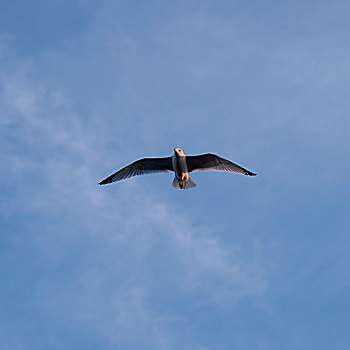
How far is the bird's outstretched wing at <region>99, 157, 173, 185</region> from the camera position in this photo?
3597cm

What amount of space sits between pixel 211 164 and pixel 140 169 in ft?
15.0

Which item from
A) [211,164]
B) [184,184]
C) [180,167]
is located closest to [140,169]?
[180,167]

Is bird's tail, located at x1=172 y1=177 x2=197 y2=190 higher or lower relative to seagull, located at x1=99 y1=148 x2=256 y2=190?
lower

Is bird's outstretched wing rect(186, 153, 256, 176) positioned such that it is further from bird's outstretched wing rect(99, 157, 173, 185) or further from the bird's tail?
bird's outstretched wing rect(99, 157, 173, 185)

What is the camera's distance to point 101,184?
1422 inches

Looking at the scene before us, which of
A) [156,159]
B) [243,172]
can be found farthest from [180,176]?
[243,172]

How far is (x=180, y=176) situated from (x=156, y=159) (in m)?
1.99

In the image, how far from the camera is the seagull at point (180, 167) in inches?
1377

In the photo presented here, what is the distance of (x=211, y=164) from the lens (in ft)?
117

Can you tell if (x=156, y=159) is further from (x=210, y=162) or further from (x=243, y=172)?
(x=243, y=172)

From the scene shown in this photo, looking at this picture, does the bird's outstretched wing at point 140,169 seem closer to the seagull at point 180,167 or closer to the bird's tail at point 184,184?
the seagull at point 180,167

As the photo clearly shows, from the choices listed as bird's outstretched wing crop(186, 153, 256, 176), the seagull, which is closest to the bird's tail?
the seagull

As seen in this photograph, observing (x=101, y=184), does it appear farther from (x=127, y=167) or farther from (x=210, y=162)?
(x=210, y=162)

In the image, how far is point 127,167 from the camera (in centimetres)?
3622
